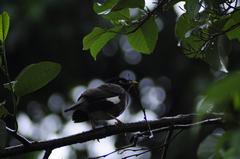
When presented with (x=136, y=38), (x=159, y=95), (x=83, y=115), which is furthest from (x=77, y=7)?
(x=136, y=38)

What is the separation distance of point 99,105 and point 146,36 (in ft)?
5.34

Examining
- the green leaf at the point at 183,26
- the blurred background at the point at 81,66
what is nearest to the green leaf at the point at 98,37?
the green leaf at the point at 183,26

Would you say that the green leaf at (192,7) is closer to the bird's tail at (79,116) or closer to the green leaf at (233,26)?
the green leaf at (233,26)

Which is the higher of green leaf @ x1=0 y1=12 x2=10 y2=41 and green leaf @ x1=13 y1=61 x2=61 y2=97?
green leaf @ x1=0 y1=12 x2=10 y2=41

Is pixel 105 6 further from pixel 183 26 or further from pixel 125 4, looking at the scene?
pixel 183 26

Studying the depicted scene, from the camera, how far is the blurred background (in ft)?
27.6

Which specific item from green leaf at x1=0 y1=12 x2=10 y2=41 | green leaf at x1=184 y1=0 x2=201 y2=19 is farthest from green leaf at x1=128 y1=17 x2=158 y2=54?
green leaf at x1=0 y1=12 x2=10 y2=41

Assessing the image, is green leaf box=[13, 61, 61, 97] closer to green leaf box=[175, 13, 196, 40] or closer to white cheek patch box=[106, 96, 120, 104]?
green leaf box=[175, 13, 196, 40]

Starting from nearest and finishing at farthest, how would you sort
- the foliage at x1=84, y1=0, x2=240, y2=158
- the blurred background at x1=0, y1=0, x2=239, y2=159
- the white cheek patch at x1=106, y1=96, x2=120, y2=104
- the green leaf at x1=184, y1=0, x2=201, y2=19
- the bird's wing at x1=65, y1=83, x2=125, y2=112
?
the green leaf at x1=184, y1=0, x2=201, y2=19
the foliage at x1=84, y1=0, x2=240, y2=158
the bird's wing at x1=65, y1=83, x2=125, y2=112
the white cheek patch at x1=106, y1=96, x2=120, y2=104
the blurred background at x1=0, y1=0, x2=239, y2=159

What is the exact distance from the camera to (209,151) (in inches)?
64.8

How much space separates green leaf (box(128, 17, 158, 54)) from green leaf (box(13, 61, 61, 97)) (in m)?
0.35

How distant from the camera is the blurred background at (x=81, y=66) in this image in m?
8.40

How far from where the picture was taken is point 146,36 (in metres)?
2.46

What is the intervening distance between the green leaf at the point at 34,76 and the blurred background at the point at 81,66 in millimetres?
5658
